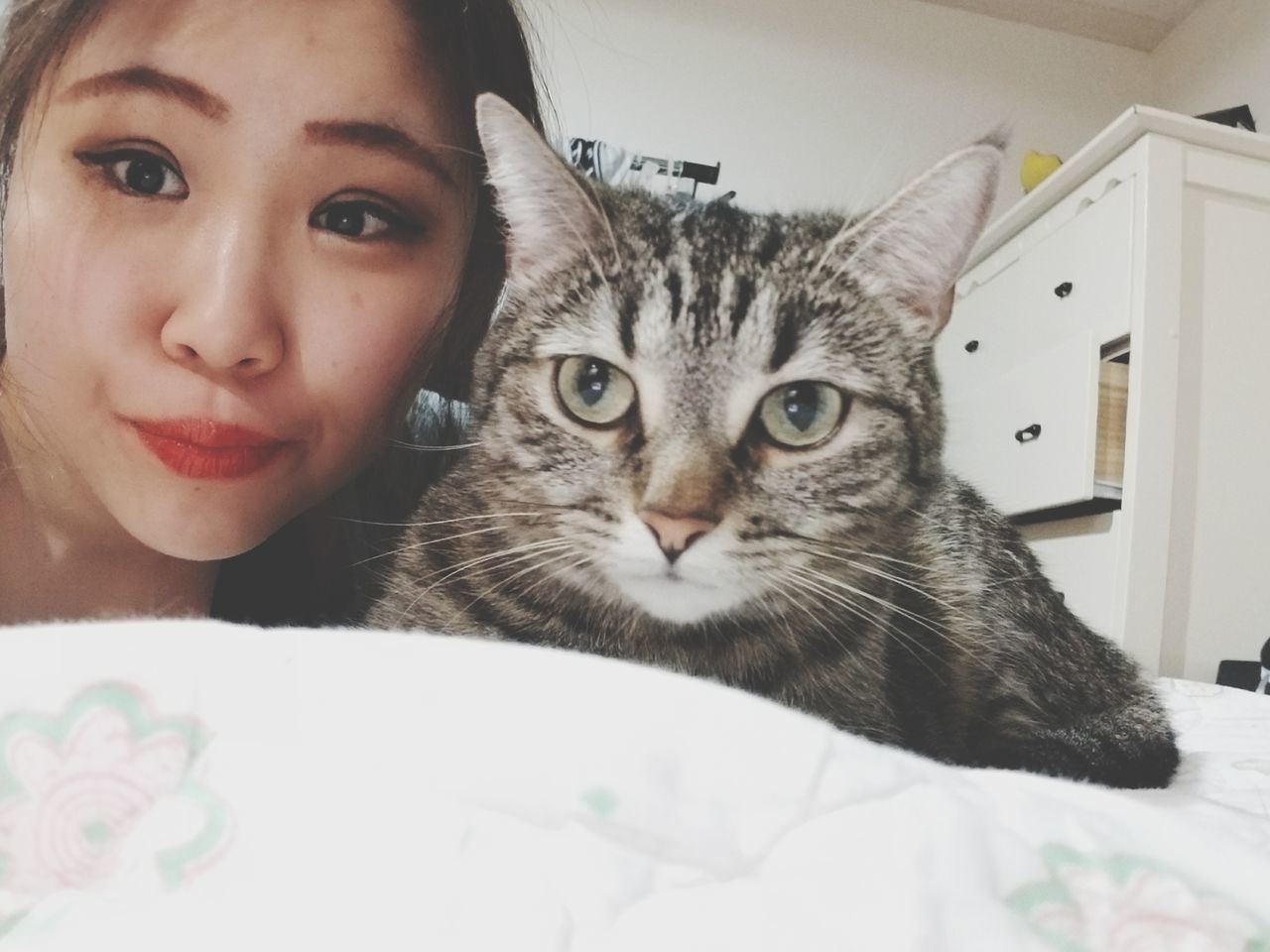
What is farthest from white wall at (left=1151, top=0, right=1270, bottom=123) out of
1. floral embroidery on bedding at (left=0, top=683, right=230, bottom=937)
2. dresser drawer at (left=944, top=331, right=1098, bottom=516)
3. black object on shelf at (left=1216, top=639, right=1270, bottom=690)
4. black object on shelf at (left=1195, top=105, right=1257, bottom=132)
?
floral embroidery on bedding at (left=0, top=683, right=230, bottom=937)

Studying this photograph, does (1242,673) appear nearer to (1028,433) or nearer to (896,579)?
(1028,433)

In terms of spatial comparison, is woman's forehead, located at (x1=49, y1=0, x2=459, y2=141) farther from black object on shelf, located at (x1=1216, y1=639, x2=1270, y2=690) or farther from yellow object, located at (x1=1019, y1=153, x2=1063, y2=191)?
yellow object, located at (x1=1019, y1=153, x2=1063, y2=191)

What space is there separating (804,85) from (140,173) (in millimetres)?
2487

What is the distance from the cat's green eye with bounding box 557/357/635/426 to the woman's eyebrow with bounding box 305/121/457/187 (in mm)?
247

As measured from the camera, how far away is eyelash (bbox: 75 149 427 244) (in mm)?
694

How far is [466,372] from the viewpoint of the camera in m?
0.91

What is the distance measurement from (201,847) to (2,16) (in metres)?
0.94

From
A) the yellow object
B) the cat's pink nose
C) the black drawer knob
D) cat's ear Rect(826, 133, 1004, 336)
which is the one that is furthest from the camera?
the yellow object

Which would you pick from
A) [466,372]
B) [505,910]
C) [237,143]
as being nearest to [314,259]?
[237,143]

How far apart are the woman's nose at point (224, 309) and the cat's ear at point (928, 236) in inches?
19.1

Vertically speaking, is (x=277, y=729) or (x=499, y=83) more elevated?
(x=499, y=83)

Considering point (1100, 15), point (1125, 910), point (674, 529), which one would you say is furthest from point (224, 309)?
point (1100, 15)

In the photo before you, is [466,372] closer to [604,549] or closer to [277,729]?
[604,549]

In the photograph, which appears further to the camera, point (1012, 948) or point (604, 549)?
point (604, 549)
